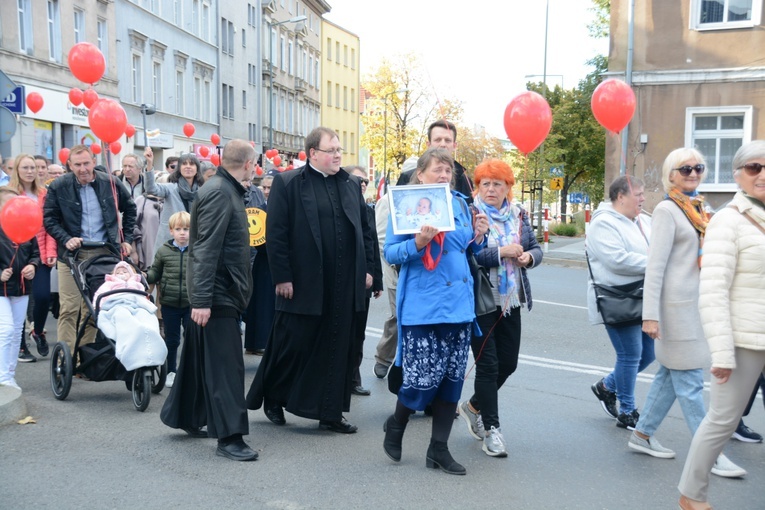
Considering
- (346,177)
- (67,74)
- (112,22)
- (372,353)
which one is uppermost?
(112,22)

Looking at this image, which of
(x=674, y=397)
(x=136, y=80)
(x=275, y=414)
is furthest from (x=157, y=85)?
(x=674, y=397)

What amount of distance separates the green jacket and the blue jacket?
3066mm

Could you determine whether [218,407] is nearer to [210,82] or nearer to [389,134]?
[210,82]

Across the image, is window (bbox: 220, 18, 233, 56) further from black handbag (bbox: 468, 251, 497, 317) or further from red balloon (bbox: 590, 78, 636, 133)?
black handbag (bbox: 468, 251, 497, 317)

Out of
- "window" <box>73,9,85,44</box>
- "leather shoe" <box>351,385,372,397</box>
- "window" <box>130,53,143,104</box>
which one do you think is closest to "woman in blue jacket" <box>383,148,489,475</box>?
"leather shoe" <box>351,385,372,397</box>

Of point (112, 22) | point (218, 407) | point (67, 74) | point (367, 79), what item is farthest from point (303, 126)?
point (218, 407)

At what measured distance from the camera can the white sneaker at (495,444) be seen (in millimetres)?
5789

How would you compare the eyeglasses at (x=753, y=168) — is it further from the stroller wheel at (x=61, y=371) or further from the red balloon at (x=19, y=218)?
the red balloon at (x=19, y=218)

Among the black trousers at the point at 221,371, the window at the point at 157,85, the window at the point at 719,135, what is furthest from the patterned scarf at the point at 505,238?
the window at the point at 157,85

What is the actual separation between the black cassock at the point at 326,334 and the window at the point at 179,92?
36954 mm

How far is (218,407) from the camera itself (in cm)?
577

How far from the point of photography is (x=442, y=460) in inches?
215

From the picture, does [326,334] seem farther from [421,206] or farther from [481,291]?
[421,206]

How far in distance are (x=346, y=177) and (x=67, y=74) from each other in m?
25.5
